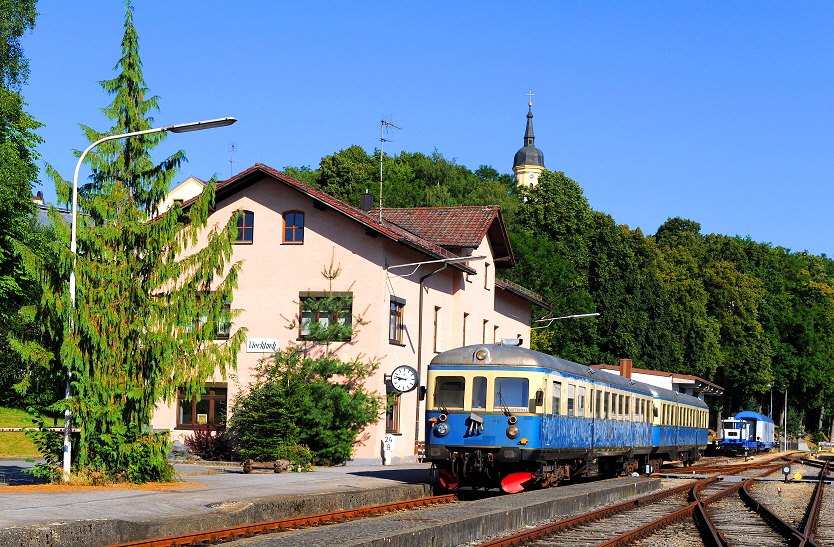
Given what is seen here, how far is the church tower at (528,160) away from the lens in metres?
166

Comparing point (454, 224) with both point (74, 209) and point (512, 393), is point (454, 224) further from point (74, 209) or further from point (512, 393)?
point (74, 209)

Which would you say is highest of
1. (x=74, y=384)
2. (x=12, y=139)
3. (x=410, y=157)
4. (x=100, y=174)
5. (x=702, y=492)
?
(x=410, y=157)

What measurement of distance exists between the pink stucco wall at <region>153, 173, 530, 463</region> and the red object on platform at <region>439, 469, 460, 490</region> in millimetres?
10151

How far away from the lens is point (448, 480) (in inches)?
838

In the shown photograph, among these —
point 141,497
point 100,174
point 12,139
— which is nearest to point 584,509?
point 141,497

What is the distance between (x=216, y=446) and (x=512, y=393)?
41.2 ft

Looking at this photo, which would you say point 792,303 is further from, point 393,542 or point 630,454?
point 393,542

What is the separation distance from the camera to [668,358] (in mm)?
73062

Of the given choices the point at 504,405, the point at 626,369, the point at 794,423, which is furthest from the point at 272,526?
the point at 794,423

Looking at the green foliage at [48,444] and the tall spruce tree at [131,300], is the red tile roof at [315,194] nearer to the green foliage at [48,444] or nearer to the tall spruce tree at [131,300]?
the tall spruce tree at [131,300]

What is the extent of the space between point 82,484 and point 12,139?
21.3m

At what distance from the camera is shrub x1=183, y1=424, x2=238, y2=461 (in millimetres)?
30812

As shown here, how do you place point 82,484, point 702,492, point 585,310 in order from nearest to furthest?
point 82,484 < point 702,492 < point 585,310

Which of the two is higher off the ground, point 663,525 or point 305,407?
point 305,407
